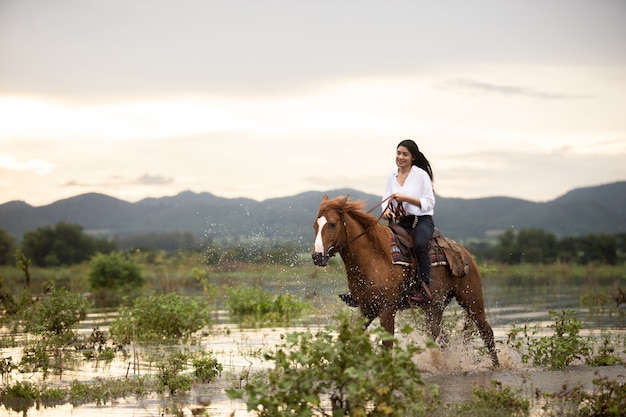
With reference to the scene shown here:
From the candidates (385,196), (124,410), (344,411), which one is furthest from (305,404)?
(385,196)

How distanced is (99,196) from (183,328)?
119 metres

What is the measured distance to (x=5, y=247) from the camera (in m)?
60.9

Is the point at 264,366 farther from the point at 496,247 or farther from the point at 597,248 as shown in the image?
the point at 496,247

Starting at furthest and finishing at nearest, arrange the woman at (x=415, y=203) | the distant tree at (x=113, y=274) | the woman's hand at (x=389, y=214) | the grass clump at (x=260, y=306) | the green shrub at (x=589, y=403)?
the distant tree at (x=113, y=274), the grass clump at (x=260, y=306), the woman's hand at (x=389, y=214), the woman at (x=415, y=203), the green shrub at (x=589, y=403)

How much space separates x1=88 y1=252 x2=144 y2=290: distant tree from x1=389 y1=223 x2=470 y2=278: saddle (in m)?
22.7

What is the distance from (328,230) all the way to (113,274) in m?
24.1

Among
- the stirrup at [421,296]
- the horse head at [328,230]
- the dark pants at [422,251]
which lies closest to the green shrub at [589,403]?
the stirrup at [421,296]

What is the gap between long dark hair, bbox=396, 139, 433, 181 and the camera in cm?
1188

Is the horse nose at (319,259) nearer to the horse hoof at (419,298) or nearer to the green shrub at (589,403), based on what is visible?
the horse hoof at (419,298)

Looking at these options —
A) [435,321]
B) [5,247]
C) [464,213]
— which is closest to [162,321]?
[435,321]

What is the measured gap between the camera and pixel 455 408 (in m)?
9.16

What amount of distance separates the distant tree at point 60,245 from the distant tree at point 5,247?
183 inches

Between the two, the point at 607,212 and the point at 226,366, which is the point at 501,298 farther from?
the point at 607,212

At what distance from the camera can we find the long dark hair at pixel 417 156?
39.0 ft
